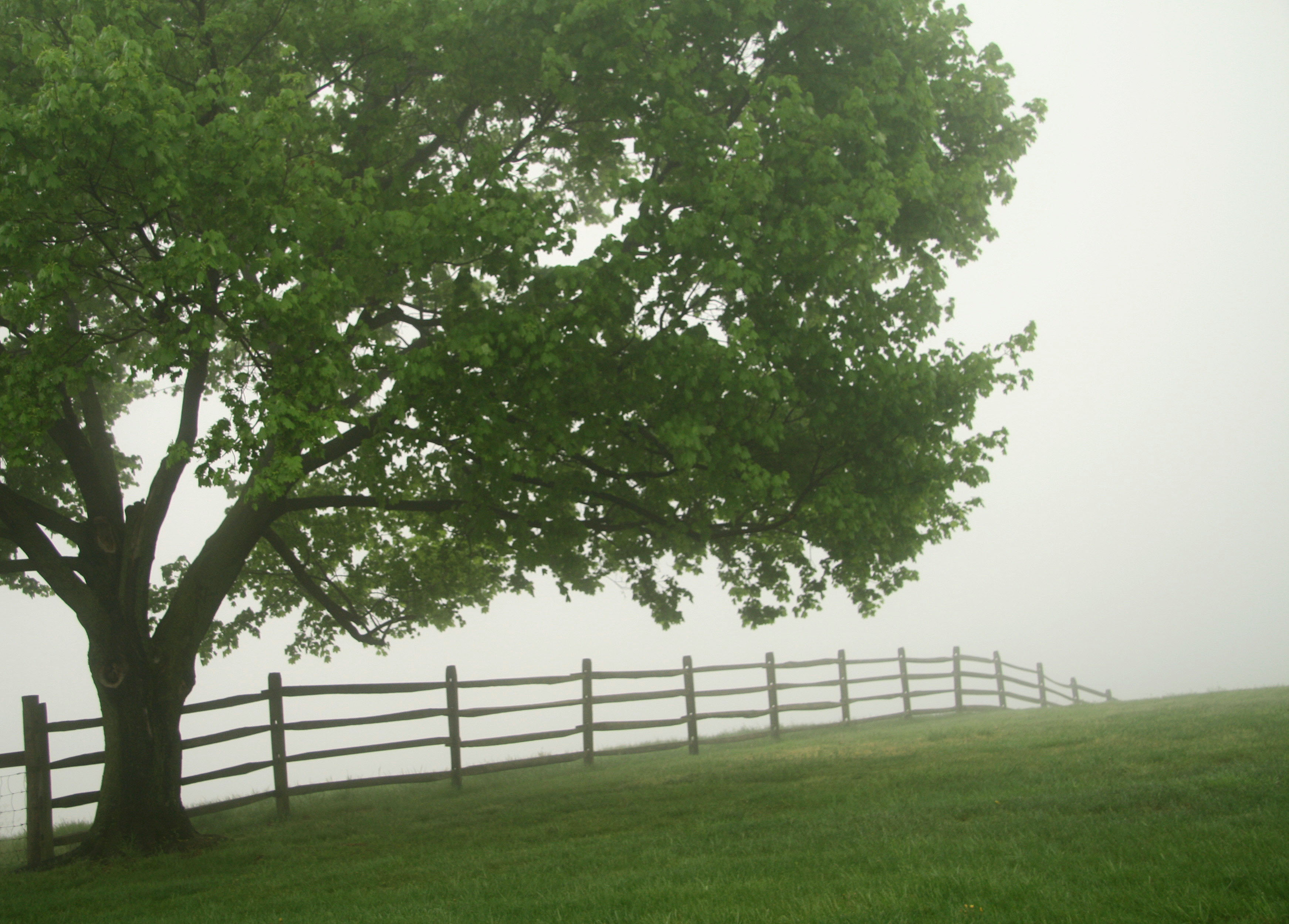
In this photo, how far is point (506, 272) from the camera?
10.3m

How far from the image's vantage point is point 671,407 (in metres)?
10.1

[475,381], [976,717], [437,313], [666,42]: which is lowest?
[976,717]

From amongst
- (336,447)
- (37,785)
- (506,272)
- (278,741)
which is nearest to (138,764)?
(37,785)

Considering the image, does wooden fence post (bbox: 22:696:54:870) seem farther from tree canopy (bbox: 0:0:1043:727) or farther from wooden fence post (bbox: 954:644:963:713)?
wooden fence post (bbox: 954:644:963:713)

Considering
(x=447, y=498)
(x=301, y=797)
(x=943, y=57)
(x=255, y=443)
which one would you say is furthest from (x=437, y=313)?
(x=301, y=797)

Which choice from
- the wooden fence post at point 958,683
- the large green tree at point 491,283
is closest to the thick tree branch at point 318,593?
the large green tree at point 491,283

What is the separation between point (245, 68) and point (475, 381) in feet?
18.7

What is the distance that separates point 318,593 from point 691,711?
8.13 meters

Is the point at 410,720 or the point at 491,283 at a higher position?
the point at 491,283

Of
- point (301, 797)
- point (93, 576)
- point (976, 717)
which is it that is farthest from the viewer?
point (976, 717)

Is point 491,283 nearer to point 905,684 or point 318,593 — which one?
point 318,593

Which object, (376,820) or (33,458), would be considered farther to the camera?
(376,820)

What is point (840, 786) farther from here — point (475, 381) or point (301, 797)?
point (301, 797)

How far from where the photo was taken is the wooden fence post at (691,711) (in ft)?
62.7
